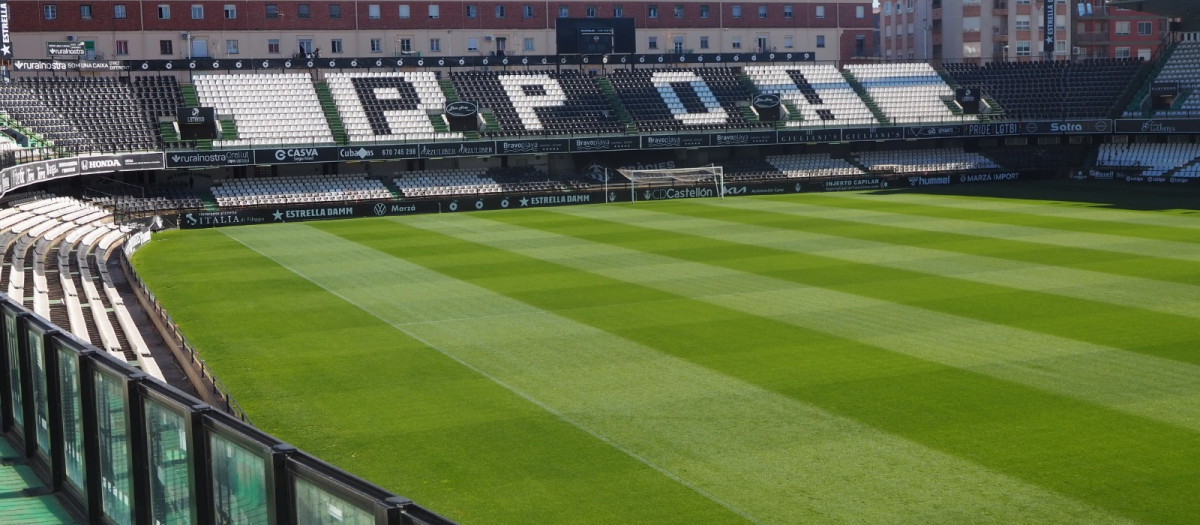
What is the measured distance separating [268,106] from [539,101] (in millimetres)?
13362

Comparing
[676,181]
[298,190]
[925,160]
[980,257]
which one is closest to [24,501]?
[980,257]

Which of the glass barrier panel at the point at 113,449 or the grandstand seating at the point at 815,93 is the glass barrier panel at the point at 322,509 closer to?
the glass barrier panel at the point at 113,449

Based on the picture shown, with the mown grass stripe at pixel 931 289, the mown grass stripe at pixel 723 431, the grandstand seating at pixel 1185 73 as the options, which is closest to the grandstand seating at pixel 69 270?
the mown grass stripe at pixel 723 431

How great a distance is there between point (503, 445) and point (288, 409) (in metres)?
3.90

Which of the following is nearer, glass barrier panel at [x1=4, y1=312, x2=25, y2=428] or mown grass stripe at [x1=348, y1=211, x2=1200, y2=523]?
glass barrier panel at [x1=4, y1=312, x2=25, y2=428]

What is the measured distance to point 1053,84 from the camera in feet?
223

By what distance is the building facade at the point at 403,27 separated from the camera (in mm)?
71875

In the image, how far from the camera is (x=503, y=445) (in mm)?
15617

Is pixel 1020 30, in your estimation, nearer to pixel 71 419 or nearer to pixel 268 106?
pixel 268 106

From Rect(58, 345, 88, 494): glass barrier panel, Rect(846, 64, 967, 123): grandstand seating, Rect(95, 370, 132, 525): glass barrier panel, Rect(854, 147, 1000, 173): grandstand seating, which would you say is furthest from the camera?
Rect(846, 64, 967, 123): grandstand seating

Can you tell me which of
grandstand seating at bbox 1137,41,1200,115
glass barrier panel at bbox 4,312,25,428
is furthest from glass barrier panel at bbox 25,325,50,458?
grandstand seating at bbox 1137,41,1200,115

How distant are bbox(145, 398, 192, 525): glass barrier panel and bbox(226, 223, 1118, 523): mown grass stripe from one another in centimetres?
743

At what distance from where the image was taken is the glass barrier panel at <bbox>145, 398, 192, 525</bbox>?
6137 mm

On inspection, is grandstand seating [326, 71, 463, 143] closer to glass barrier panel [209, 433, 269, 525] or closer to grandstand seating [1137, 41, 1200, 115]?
grandstand seating [1137, 41, 1200, 115]
